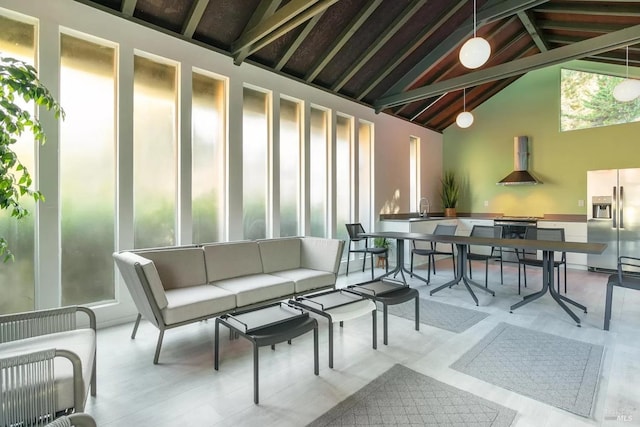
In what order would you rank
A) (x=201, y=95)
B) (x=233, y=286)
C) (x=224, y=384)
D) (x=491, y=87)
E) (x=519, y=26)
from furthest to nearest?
1. (x=491, y=87)
2. (x=519, y=26)
3. (x=201, y=95)
4. (x=233, y=286)
5. (x=224, y=384)

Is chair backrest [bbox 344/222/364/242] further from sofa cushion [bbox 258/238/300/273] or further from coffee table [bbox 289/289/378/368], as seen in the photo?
coffee table [bbox 289/289/378/368]

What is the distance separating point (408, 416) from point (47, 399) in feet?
5.79

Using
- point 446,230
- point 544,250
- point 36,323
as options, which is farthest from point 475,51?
point 36,323

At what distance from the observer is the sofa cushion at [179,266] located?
2977 millimetres

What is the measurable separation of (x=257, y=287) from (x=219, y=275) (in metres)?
0.54

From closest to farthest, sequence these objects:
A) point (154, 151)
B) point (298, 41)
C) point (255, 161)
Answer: point (154, 151) → point (298, 41) → point (255, 161)

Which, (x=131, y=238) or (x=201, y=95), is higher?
(x=201, y=95)

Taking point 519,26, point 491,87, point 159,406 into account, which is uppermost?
point 519,26

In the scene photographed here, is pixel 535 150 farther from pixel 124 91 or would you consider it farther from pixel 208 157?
pixel 124 91

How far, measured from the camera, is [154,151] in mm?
3609

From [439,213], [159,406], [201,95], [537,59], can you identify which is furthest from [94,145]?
[439,213]

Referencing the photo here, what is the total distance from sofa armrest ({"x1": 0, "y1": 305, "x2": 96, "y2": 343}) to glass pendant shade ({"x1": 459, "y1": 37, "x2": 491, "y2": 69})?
12.4 feet

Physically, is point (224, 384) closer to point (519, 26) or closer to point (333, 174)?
point (333, 174)

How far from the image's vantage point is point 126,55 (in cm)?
332
